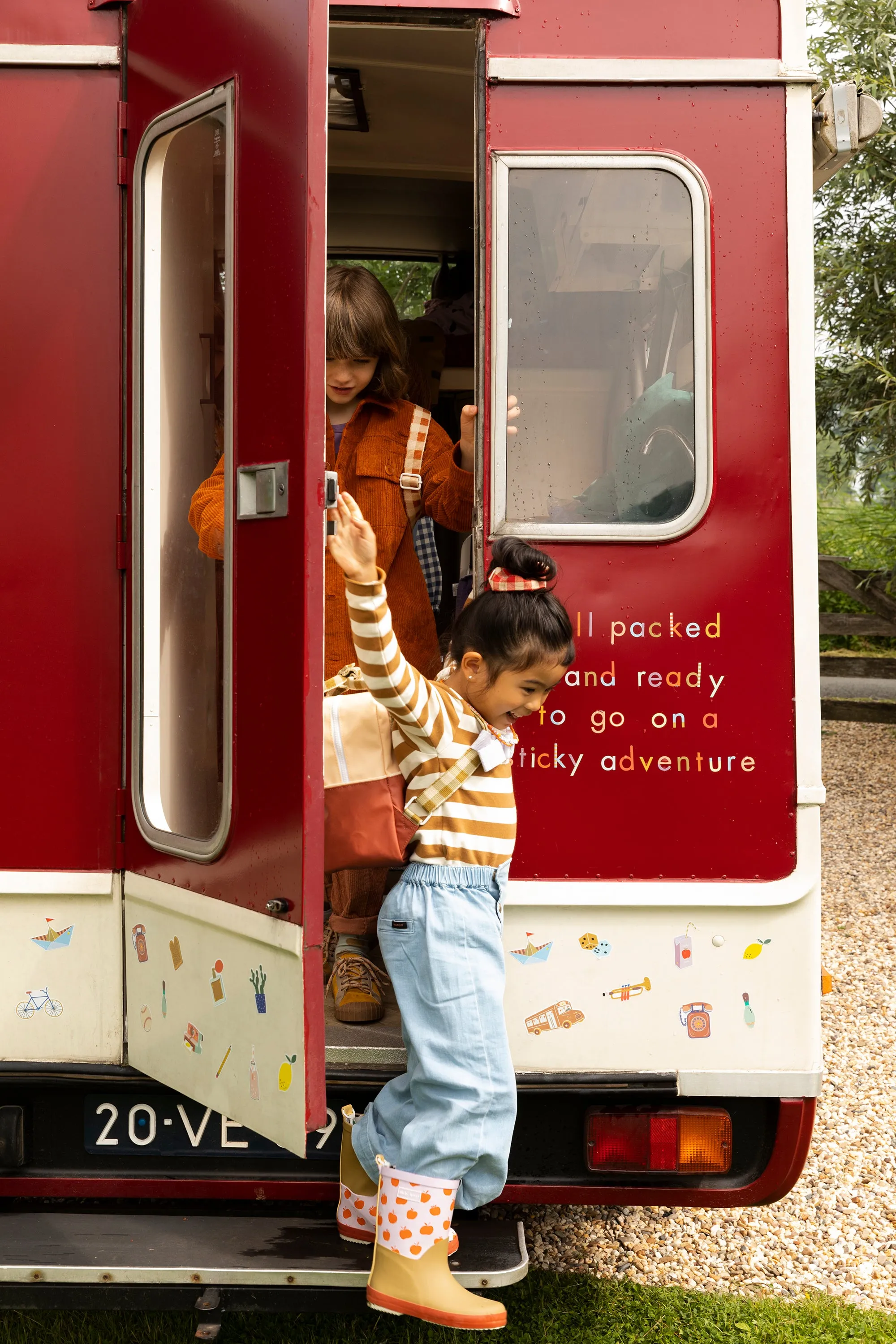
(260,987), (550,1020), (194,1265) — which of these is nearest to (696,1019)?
(550,1020)

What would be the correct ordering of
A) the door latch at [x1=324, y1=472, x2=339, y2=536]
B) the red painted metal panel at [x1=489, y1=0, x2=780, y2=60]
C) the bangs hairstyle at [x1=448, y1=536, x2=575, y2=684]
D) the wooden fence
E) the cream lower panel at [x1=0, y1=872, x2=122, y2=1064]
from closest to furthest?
the door latch at [x1=324, y1=472, x2=339, y2=536] → the bangs hairstyle at [x1=448, y1=536, x2=575, y2=684] → the red painted metal panel at [x1=489, y1=0, x2=780, y2=60] → the cream lower panel at [x1=0, y1=872, x2=122, y2=1064] → the wooden fence

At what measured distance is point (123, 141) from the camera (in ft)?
8.13

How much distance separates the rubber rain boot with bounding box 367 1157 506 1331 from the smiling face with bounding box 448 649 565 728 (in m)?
0.89

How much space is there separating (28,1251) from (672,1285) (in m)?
1.76

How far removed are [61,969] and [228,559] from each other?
3.12 ft

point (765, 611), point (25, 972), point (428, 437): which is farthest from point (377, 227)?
point (25, 972)

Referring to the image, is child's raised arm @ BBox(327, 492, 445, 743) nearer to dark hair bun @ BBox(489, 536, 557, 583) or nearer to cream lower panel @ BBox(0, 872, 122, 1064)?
dark hair bun @ BBox(489, 536, 557, 583)

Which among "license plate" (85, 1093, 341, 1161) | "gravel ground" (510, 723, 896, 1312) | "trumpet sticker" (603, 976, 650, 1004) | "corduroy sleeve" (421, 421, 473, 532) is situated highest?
"corduroy sleeve" (421, 421, 473, 532)

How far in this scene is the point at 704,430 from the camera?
8.04 ft

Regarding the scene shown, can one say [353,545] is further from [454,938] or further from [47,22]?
[47,22]

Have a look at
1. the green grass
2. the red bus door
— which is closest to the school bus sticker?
the red bus door

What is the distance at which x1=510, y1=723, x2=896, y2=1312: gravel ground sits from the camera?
337 centimetres

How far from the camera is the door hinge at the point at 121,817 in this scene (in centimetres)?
254

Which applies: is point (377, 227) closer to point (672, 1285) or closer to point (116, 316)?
point (116, 316)
